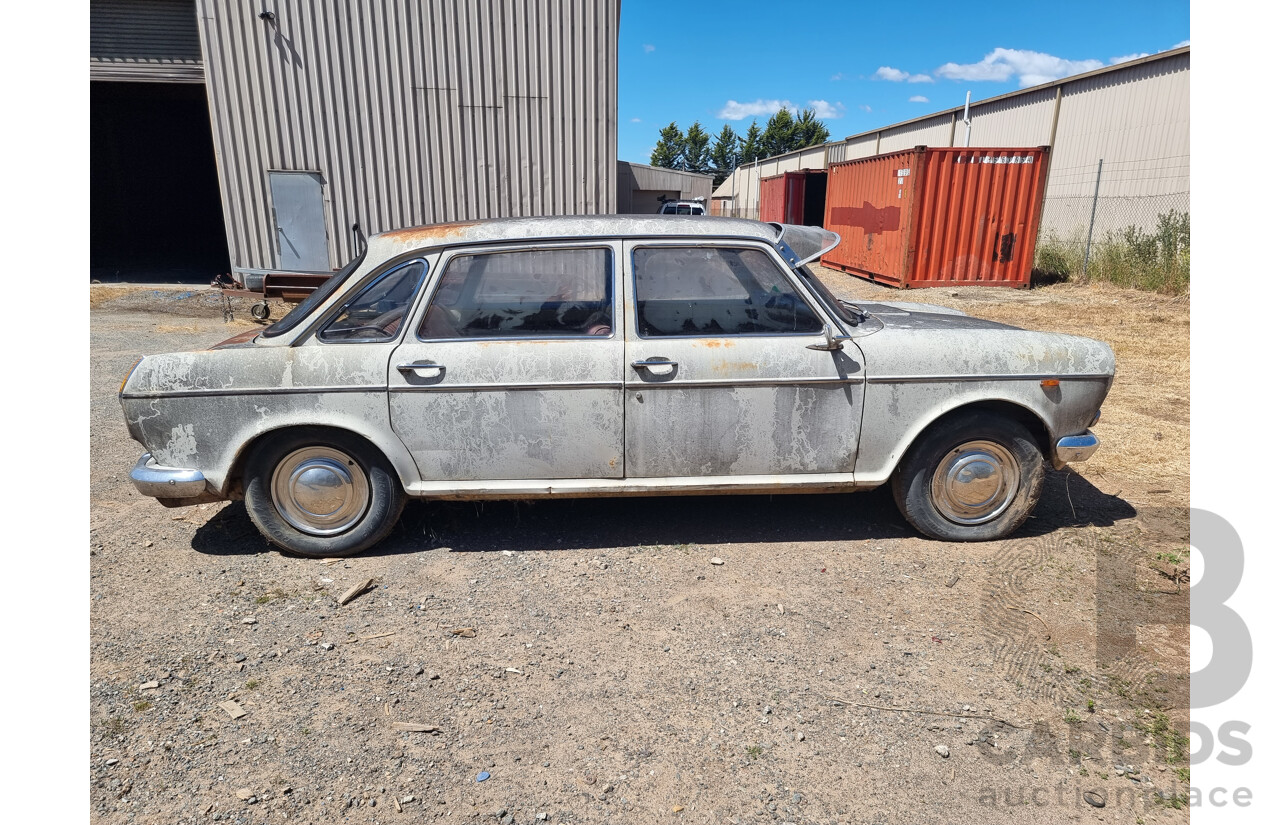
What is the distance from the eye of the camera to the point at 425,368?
3.62 m

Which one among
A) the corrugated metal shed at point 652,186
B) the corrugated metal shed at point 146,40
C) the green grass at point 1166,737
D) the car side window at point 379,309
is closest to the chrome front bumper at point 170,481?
the car side window at point 379,309

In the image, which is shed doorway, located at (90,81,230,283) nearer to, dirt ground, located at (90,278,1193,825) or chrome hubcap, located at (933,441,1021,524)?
dirt ground, located at (90,278,1193,825)

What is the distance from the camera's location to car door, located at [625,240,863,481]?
367 centimetres

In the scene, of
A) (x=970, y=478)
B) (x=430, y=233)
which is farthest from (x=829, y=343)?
(x=430, y=233)

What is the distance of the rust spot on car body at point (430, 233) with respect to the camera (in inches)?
149

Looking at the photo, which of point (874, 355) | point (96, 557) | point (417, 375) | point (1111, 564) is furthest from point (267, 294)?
point (1111, 564)

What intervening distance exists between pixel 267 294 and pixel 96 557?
8.10 metres

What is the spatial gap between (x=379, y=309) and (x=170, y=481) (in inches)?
54.0

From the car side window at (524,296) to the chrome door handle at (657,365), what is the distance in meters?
0.26

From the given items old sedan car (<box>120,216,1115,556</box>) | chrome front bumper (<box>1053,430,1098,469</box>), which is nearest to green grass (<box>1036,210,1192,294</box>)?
chrome front bumper (<box>1053,430,1098,469</box>)

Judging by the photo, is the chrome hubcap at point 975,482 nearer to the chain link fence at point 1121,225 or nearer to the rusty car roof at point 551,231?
the rusty car roof at point 551,231

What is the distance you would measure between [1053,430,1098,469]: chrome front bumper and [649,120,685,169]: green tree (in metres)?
88.4

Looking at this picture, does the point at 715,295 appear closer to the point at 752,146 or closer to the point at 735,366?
the point at 735,366
